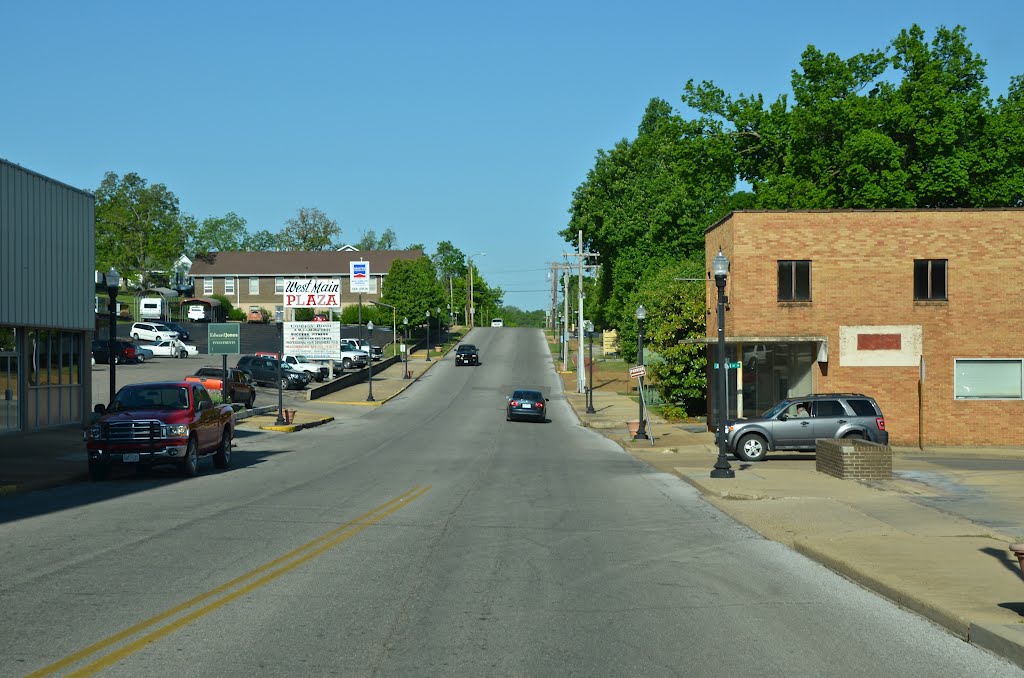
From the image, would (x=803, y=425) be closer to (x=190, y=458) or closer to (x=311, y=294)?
(x=190, y=458)

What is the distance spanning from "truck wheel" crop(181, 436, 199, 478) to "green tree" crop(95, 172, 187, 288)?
106277 millimetres

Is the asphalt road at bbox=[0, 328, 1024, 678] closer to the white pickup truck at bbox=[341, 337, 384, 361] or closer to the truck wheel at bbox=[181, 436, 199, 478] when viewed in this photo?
the truck wheel at bbox=[181, 436, 199, 478]

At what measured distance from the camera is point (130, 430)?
72.0 ft

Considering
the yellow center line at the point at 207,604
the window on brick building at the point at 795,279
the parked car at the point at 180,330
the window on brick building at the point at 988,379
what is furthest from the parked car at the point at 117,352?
the yellow center line at the point at 207,604

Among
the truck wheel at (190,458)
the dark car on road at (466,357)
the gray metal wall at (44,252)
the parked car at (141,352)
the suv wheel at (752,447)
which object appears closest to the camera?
the truck wheel at (190,458)

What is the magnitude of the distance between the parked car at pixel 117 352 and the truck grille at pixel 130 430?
49.8 meters

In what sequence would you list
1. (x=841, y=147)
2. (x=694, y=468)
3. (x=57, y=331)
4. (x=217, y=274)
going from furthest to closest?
(x=217, y=274), (x=841, y=147), (x=57, y=331), (x=694, y=468)

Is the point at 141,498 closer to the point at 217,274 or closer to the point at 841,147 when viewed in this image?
the point at 841,147

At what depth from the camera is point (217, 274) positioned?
130m

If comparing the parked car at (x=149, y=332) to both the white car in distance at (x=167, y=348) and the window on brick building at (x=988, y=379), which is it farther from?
the window on brick building at (x=988, y=379)

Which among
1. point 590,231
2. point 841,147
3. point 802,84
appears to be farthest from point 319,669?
point 590,231

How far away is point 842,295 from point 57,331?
26876 mm

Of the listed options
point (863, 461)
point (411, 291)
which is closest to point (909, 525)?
point (863, 461)

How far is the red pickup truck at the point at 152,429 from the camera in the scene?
71.8 feet
